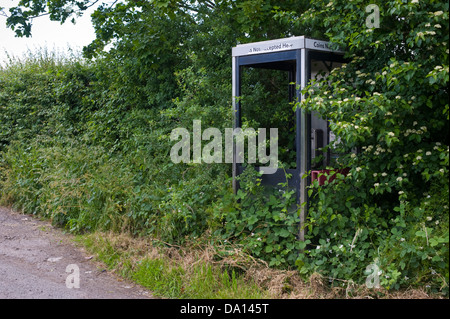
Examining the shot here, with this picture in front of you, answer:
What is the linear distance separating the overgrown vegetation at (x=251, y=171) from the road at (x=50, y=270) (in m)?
0.35

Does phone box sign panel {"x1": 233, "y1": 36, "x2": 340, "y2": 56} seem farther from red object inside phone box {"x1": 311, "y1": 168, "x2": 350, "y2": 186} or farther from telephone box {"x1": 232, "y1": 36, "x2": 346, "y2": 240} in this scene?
red object inside phone box {"x1": 311, "y1": 168, "x2": 350, "y2": 186}

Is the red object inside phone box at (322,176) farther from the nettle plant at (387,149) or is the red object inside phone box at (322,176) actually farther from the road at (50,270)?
the road at (50,270)

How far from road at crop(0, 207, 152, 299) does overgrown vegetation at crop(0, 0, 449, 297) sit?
13.9 inches

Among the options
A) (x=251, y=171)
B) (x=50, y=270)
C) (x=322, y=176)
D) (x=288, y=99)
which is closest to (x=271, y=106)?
(x=288, y=99)

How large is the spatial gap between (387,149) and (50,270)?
13.7 ft

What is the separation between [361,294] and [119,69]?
6093 mm

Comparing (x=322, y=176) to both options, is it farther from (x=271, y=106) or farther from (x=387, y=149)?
(x=271, y=106)

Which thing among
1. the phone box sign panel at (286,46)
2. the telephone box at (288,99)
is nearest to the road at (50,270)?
the telephone box at (288,99)

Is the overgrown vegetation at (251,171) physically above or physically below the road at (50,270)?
above

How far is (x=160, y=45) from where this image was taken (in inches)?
327

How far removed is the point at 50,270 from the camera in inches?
239

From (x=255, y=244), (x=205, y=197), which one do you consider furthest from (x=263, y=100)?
(x=255, y=244)

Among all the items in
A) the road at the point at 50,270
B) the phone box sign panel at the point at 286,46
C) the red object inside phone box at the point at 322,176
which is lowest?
the road at the point at 50,270

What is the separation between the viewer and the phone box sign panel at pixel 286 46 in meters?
5.39
